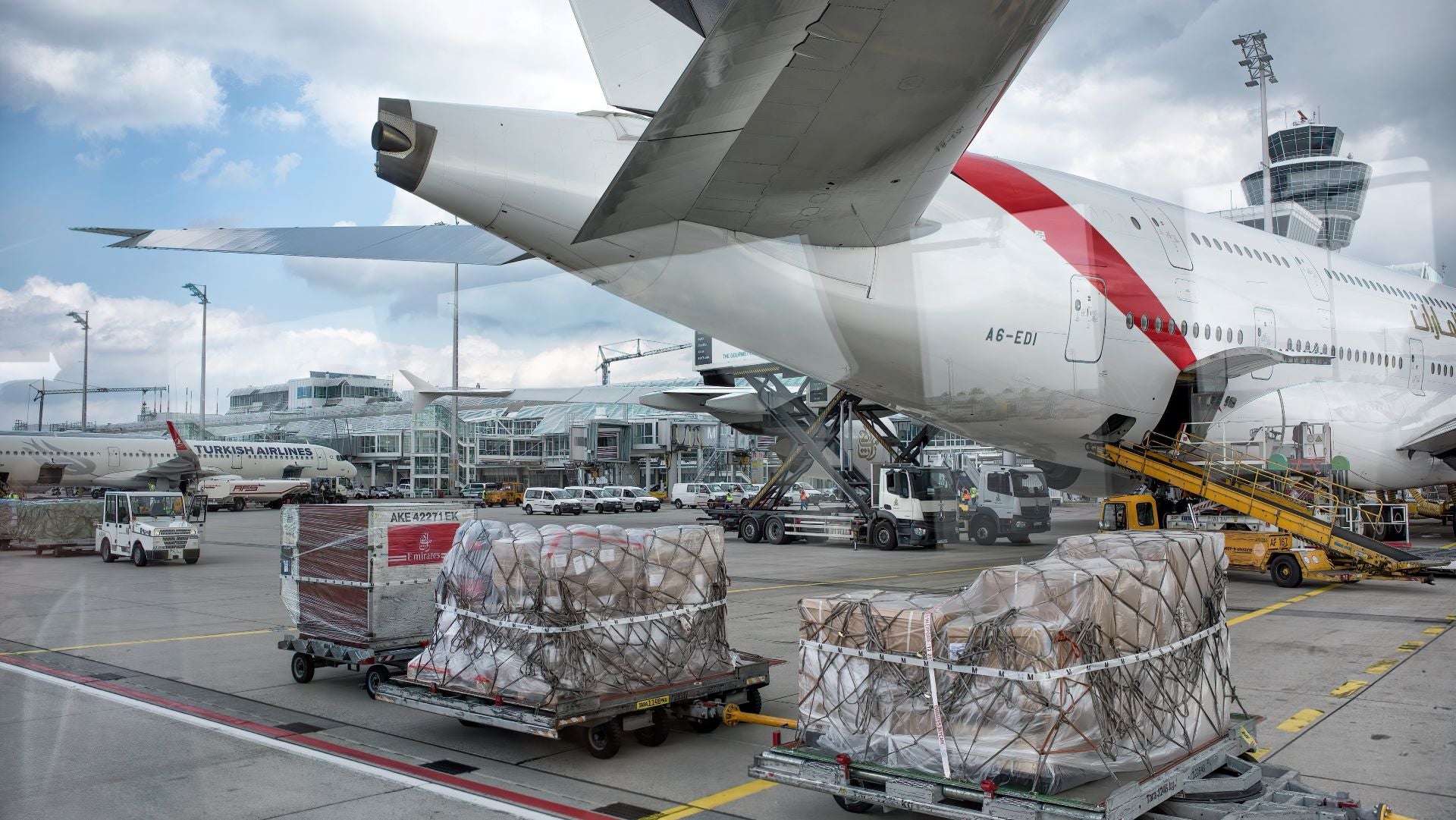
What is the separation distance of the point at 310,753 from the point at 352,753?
282 millimetres

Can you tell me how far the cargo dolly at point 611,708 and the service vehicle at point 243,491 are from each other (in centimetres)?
5232

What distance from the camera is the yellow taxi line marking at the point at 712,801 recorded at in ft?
17.6

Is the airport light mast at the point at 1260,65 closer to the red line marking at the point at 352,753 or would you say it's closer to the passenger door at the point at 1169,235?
the passenger door at the point at 1169,235

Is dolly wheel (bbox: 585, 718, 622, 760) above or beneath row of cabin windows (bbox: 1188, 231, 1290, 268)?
beneath

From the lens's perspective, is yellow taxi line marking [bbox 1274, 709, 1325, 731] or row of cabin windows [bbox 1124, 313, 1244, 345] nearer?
yellow taxi line marking [bbox 1274, 709, 1325, 731]

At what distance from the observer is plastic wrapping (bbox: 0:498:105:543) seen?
2589 centimetres

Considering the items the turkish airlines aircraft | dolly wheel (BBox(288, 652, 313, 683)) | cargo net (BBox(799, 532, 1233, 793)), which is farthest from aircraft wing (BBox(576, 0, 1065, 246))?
the turkish airlines aircraft

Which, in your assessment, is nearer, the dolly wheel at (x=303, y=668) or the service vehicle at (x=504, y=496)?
the dolly wheel at (x=303, y=668)

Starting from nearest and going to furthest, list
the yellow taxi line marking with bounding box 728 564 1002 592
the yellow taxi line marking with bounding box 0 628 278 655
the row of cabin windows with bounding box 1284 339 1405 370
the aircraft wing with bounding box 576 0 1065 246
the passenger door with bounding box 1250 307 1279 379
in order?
the aircraft wing with bounding box 576 0 1065 246
the yellow taxi line marking with bounding box 0 628 278 655
the passenger door with bounding box 1250 307 1279 379
the yellow taxi line marking with bounding box 728 564 1002 592
the row of cabin windows with bounding box 1284 339 1405 370

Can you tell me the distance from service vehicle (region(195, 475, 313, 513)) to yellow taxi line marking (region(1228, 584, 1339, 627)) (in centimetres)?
5284

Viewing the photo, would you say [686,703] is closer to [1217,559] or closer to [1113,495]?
[1217,559]

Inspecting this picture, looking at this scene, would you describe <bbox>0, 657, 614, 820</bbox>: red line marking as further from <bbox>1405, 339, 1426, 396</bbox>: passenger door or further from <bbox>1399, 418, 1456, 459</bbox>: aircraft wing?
<bbox>1405, 339, 1426, 396</bbox>: passenger door

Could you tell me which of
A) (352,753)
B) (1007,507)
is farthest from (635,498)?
(352,753)

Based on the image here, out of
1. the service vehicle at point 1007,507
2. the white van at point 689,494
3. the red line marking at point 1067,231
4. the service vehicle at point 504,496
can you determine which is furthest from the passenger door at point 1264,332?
the service vehicle at point 504,496
